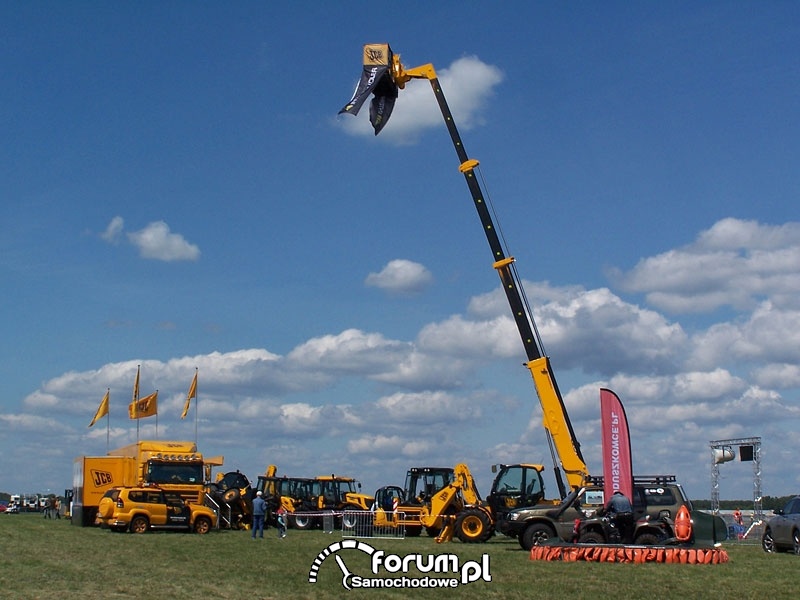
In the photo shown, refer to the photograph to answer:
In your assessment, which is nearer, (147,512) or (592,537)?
(592,537)

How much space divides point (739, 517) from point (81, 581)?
114 ft

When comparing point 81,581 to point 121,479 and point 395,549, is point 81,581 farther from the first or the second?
point 121,479

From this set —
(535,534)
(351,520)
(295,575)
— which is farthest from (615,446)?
(351,520)

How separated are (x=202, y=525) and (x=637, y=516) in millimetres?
15980

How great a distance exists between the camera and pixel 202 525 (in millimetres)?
32812

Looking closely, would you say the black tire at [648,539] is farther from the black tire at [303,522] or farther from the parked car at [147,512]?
the black tire at [303,522]

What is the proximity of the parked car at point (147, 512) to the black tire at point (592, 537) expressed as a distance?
15443 mm

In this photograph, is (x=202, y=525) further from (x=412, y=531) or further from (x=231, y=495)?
(x=412, y=531)

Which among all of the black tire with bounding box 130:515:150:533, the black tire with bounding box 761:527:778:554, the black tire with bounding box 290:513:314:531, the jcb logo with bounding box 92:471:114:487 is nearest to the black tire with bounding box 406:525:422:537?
the black tire with bounding box 290:513:314:531

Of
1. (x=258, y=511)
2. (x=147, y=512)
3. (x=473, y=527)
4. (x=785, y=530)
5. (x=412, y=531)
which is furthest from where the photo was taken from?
(x=412, y=531)

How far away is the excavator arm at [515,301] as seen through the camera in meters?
27.5

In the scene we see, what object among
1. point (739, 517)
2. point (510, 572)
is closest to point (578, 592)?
point (510, 572)

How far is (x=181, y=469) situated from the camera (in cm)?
3612

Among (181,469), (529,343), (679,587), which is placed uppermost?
(529,343)
